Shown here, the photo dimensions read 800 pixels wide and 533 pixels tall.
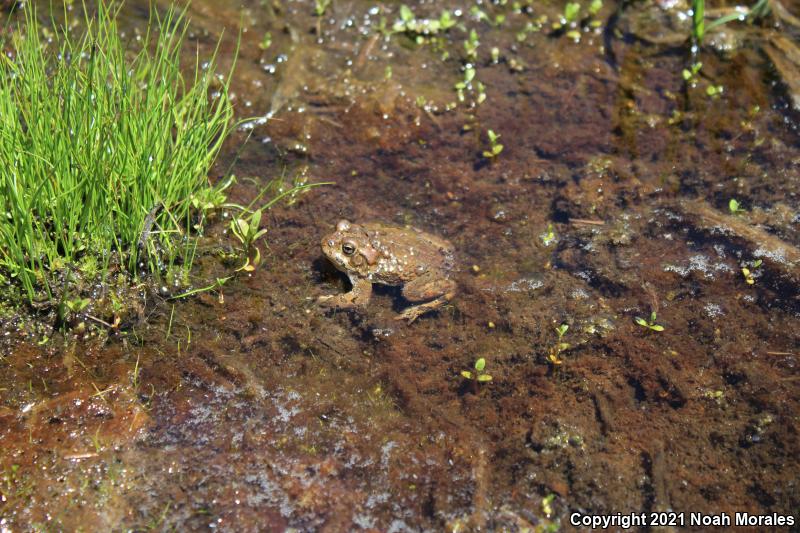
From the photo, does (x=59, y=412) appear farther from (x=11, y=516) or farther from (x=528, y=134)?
(x=528, y=134)

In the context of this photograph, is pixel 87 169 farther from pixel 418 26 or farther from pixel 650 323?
pixel 418 26

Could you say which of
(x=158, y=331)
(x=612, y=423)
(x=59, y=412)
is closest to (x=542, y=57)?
(x=612, y=423)

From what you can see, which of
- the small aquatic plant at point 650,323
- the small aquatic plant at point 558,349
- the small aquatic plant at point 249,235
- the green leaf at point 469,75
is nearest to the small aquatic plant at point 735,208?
the small aquatic plant at point 650,323

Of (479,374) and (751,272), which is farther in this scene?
(751,272)

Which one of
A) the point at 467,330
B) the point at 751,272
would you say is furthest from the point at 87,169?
the point at 751,272

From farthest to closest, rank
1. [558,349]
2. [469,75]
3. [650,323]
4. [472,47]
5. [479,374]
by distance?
[472,47] → [469,75] → [650,323] → [558,349] → [479,374]

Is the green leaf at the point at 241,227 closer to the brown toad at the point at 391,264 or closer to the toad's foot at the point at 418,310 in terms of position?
the brown toad at the point at 391,264
